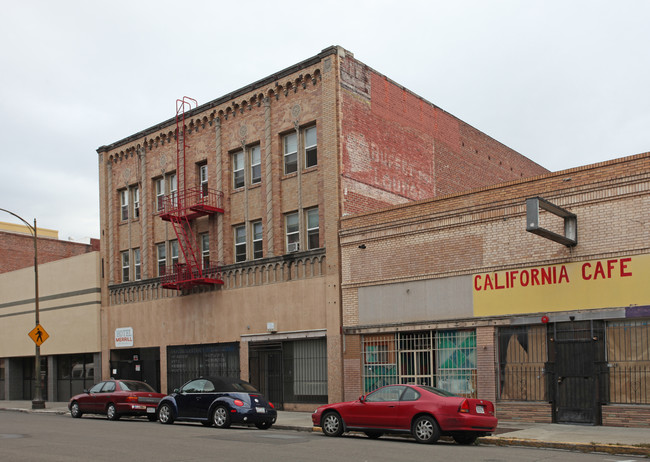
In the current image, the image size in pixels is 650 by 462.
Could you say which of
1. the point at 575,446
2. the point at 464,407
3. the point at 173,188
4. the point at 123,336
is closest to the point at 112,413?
the point at 123,336

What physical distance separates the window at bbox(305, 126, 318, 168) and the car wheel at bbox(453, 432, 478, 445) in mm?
12637

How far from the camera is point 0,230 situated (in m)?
48.2

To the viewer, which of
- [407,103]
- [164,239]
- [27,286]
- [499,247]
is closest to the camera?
[499,247]

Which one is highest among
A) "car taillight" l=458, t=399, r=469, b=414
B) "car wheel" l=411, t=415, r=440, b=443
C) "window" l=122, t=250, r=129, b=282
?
"window" l=122, t=250, r=129, b=282

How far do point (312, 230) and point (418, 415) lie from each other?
11257 millimetres

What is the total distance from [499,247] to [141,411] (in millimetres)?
12138

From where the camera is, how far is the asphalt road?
12.7 m

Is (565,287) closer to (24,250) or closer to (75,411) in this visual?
(75,411)

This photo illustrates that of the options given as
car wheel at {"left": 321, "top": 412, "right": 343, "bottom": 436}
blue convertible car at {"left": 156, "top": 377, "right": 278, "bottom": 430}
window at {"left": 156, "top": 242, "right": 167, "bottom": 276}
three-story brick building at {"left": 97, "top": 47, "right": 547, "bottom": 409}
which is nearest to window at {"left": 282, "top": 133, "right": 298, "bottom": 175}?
three-story brick building at {"left": 97, "top": 47, "right": 547, "bottom": 409}

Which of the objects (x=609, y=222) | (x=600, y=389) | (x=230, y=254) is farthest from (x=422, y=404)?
(x=230, y=254)

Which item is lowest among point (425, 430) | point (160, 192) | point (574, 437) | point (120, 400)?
point (120, 400)

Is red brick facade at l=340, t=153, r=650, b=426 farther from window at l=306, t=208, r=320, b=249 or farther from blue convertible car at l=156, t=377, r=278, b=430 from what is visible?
blue convertible car at l=156, t=377, r=278, b=430

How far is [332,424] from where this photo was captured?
16.9 m

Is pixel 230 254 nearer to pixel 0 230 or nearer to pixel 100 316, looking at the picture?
pixel 100 316
